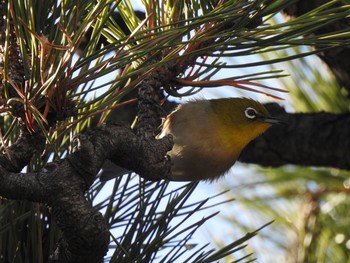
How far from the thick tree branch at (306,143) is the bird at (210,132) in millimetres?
54

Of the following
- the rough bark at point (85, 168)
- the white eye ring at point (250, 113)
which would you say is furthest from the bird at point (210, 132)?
the rough bark at point (85, 168)

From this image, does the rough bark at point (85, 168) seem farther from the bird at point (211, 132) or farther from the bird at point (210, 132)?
the bird at point (211, 132)

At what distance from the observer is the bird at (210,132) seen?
2.97m

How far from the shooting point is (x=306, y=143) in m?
3.05

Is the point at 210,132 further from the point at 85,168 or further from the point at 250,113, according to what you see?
the point at 85,168

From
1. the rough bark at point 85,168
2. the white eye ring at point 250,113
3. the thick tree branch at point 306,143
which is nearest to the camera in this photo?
the rough bark at point 85,168

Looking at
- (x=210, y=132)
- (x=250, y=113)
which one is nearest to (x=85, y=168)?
(x=210, y=132)

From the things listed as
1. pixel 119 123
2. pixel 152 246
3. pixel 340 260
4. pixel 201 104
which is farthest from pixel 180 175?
pixel 119 123

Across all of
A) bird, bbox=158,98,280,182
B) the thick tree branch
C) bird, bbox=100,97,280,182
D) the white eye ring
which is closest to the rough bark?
bird, bbox=100,97,280,182

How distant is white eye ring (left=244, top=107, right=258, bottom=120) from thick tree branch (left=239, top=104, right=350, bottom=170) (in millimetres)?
183

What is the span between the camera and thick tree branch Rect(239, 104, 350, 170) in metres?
2.97

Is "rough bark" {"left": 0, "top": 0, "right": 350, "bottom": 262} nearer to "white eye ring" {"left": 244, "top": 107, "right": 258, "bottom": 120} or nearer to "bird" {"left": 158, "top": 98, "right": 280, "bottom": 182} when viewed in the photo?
"bird" {"left": 158, "top": 98, "right": 280, "bottom": 182}

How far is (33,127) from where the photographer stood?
1.74 metres

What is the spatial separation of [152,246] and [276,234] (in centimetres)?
131
